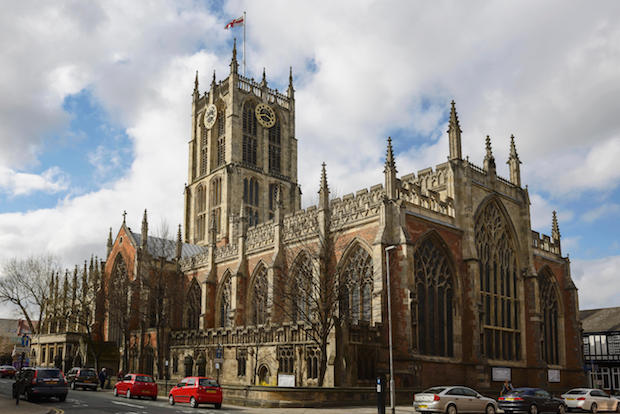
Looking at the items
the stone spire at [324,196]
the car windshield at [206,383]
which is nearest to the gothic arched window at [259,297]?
the stone spire at [324,196]

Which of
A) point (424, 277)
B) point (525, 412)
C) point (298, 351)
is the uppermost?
point (424, 277)

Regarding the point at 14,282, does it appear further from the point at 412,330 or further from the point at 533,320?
the point at 533,320

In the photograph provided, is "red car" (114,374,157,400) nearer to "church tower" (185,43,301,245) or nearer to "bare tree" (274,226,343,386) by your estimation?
"bare tree" (274,226,343,386)

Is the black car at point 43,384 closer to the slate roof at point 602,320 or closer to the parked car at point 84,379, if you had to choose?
the parked car at point 84,379

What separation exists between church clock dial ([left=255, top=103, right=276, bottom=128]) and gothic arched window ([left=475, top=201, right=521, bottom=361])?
127 ft

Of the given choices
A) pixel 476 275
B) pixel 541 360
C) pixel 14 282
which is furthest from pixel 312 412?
pixel 14 282

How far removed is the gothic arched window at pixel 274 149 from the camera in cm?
7538

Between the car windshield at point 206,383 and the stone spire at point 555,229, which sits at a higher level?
the stone spire at point 555,229

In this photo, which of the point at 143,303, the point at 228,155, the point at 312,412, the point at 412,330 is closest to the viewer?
the point at 312,412

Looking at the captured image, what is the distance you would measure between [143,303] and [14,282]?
13.2 m

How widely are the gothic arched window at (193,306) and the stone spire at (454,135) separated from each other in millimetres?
27324

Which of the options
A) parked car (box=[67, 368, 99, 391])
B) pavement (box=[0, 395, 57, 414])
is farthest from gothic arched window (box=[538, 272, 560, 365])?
pavement (box=[0, 395, 57, 414])

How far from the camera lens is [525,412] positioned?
27.7 metres

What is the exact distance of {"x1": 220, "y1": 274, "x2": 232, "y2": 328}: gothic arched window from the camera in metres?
50.1
